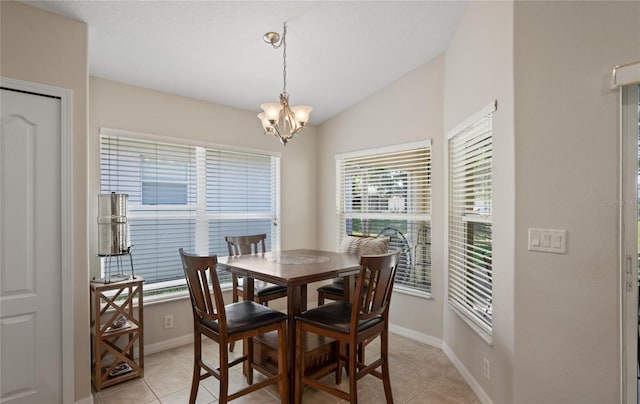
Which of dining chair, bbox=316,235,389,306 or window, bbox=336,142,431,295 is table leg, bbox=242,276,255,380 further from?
window, bbox=336,142,431,295

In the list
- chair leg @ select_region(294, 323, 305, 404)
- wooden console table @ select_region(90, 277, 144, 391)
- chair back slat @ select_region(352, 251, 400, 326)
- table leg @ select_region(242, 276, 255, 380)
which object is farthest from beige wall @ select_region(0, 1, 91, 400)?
chair back slat @ select_region(352, 251, 400, 326)

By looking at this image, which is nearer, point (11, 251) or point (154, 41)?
point (11, 251)

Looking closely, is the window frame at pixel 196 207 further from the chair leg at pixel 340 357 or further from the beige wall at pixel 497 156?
the beige wall at pixel 497 156

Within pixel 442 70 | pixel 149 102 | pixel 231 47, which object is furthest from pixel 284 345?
pixel 442 70

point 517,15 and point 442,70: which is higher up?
point 442,70

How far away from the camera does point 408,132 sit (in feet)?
11.6

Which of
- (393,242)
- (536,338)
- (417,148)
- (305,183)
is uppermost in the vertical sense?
(417,148)

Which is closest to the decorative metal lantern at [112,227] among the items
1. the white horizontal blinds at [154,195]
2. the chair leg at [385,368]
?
the white horizontal blinds at [154,195]

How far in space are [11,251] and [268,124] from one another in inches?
71.3

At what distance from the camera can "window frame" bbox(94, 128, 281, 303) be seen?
3.07 m

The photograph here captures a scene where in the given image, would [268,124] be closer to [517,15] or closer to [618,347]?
[517,15]

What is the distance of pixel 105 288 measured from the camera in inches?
96.8

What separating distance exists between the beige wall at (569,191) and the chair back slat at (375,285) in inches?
29.1

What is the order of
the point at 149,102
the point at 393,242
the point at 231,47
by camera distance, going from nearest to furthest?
the point at 231,47 < the point at 149,102 < the point at 393,242
